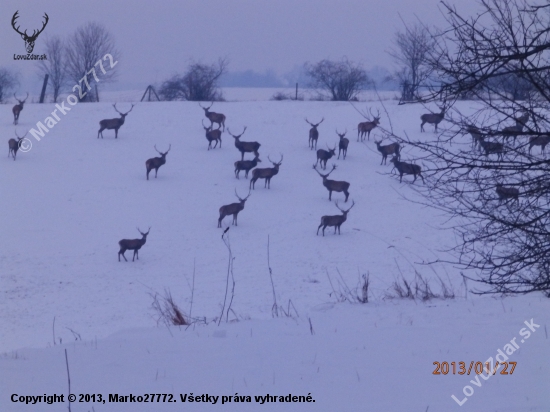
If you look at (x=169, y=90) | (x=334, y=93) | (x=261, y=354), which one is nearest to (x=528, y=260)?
(x=261, y=354)

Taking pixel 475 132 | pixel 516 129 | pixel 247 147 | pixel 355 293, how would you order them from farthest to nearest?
pixel 247 147
pixel 355 293
pixel 516 129
pixel 475 132

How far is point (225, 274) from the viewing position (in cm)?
1680

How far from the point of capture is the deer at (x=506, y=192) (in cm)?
568

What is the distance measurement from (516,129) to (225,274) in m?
11.8

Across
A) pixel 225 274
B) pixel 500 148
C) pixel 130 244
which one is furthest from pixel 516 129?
pixel 130 244

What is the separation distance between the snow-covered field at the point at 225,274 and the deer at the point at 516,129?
6.11 feet

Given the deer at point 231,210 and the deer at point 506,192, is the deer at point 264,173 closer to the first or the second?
the deer at point 231,210

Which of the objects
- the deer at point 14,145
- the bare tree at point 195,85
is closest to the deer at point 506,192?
the deer at point 14,145

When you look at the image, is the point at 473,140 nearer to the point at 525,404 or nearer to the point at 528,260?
the point at 528,260

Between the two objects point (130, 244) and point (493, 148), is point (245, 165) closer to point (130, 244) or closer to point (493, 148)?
point (130, 244)

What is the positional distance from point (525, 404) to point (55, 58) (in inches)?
1843

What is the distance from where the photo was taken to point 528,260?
229 inches

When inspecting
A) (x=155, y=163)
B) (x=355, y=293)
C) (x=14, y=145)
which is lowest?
(x=355, y=293)

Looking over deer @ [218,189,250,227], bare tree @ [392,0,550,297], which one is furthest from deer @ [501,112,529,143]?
deer @ [218,189,250,227]
